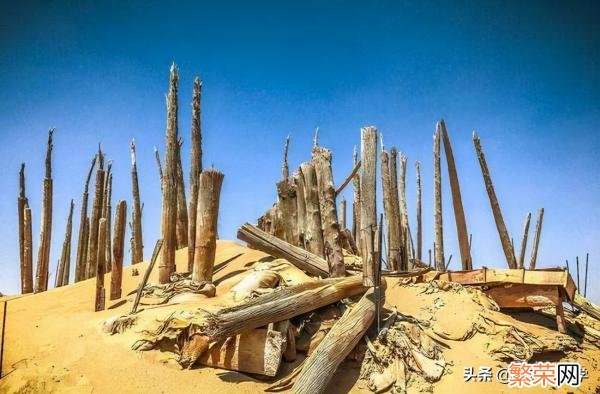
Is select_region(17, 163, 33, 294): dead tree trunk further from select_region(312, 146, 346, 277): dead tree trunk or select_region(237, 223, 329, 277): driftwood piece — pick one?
select_region(312, 146, 346, 277): dead tree trunk

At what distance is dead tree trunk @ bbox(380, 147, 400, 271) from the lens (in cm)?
884

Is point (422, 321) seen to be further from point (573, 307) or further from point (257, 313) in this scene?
point (573, 307)

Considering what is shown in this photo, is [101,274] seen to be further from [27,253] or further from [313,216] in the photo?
[27,253]

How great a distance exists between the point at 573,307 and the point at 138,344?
26.5ft

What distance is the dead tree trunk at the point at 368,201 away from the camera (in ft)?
19.5

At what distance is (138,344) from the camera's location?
5.62 m

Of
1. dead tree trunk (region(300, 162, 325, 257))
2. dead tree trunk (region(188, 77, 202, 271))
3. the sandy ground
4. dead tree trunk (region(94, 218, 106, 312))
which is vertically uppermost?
dead tree trunk (region(188, 77, 202, 271))

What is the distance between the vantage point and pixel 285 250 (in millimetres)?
7348

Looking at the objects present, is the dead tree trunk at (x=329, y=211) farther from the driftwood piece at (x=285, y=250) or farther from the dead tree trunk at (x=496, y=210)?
the dead tree trunk at (x=496, y=210)

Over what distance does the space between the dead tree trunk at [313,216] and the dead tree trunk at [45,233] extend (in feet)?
30.3

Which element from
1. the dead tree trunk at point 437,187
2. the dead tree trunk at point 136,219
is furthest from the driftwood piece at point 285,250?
the dead tree trunk at point 136,219

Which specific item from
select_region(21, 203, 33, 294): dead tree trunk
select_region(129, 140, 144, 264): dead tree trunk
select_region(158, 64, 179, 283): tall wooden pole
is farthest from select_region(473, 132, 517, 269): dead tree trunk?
select_region(21, 203, 33, 294): dead tree trunk

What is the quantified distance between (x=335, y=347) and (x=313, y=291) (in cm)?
95

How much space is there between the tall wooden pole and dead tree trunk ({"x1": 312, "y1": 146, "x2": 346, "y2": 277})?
11.2ft
